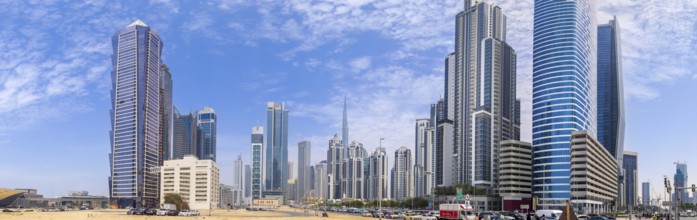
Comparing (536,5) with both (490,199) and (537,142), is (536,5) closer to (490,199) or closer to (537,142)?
(537,142)

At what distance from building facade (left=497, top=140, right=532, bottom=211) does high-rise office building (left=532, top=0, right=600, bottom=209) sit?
4927 mm

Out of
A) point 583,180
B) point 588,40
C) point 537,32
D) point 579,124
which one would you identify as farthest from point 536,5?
point 583,180

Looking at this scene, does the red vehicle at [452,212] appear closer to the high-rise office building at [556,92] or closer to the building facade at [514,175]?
the high-rise office building at [556,92]

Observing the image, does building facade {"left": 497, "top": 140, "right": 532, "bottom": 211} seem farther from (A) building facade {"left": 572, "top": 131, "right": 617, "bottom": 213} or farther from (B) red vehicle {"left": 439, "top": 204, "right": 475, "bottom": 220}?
(B) red vehicle {"left": 439, "top": 204, "right": 475, "bottom": 220}

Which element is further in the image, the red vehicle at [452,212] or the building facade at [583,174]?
the building facade at [583,174]

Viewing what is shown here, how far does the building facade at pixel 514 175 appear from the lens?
187 metres

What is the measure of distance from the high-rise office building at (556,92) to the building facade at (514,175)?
16.2 feet

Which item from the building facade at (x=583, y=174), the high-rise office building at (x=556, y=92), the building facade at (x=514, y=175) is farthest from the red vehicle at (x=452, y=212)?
the building facade at (x=514, y=175)

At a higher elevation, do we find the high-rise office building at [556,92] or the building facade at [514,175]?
the high-rise office building at [556,92]

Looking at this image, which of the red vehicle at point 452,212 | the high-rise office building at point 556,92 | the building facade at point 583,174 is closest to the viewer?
the red vehicle at point 452,212

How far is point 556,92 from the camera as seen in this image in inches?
7274

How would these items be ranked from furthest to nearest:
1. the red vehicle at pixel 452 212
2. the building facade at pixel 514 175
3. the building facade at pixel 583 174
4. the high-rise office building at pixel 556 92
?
the building facade at pixel 514 175
the high-rise office building at pixel 556 92
the building facade at pixel 583 174
the red vehicle at pixel 452 212

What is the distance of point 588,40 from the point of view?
654ft

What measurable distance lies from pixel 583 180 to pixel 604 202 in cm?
2512
